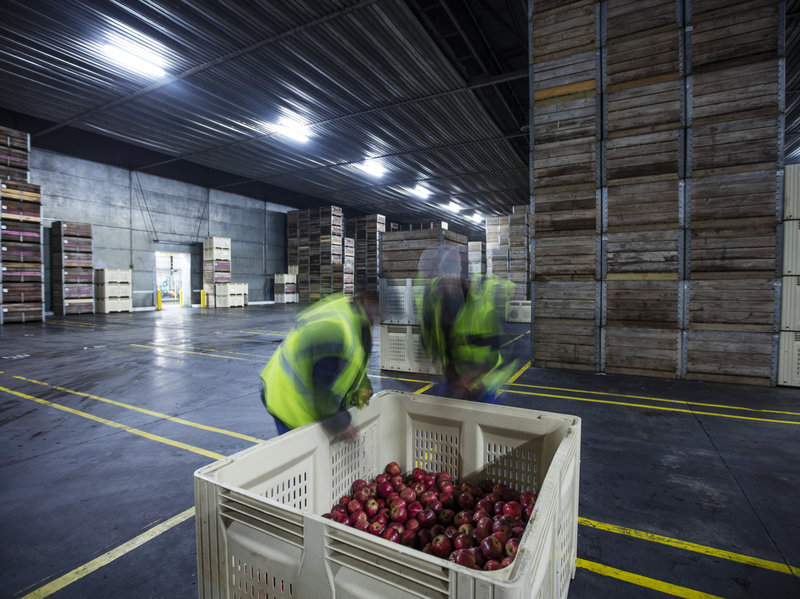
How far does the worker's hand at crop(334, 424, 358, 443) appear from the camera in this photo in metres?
2.10

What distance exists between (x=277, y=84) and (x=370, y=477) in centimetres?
1345

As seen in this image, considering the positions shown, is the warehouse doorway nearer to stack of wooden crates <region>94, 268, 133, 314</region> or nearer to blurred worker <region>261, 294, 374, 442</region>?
stack of wooden crates <region>94, 268, 133, 314</region>

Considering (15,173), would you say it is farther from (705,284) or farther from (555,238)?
(705,284)

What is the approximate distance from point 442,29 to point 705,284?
10.9m

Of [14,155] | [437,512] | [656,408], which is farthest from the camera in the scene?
[14,155]

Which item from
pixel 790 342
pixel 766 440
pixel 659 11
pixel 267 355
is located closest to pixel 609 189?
pixel 659 11

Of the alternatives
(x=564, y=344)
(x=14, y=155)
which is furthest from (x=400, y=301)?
(x=14, y=155)

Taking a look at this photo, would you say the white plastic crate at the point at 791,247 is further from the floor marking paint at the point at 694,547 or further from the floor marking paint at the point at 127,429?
the floor marking paint at the point at 127,429

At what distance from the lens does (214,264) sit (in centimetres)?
2223

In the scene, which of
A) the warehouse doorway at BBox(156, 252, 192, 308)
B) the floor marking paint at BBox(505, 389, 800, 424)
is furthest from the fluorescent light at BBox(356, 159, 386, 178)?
the floor marking paint at BBox(505, 389, 800, 424)

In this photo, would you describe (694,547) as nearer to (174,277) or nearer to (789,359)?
(789,359)

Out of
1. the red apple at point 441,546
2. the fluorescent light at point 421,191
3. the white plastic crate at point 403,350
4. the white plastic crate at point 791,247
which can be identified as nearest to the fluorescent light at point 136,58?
the white plastic crate at point 403,350

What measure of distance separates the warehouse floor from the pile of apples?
520 millimetres

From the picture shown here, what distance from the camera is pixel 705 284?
6.14 metres
